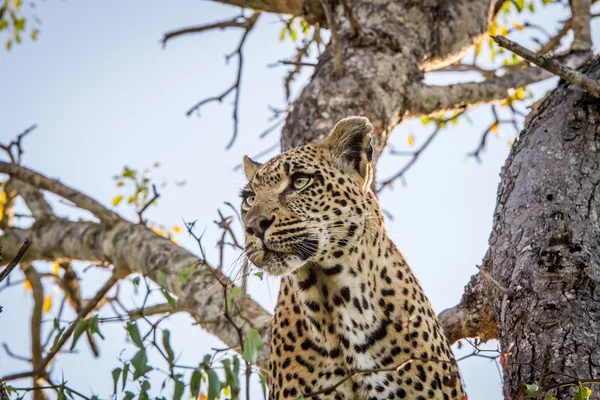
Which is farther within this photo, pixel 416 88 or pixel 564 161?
pixel 416 88

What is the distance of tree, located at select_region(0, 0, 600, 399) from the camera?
5402 mm

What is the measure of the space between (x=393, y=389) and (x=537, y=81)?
5.48 m

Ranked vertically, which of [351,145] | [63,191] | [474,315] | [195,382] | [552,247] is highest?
[63,191]

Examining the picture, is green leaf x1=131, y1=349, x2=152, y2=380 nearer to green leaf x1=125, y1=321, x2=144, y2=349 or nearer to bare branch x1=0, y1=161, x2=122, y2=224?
green leaf x1=125, y1=321, x2=144, y2=349

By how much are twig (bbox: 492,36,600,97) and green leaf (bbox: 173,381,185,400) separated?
118 inches

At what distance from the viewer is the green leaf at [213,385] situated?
4465mm

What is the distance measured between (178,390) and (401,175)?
5766 millimetres

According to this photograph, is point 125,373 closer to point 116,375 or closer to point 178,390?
point 116,375

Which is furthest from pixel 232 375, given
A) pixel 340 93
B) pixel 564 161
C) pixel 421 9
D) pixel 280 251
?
pixel 421 9

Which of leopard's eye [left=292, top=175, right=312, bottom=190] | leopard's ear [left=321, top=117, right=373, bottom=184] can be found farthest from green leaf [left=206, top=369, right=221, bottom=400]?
leopard's ear [left=321, top=117, right=373, bottom=184]

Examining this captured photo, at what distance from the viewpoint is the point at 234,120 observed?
919cm

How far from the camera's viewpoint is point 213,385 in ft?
14.7

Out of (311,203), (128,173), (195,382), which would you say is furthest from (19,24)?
(195,382)

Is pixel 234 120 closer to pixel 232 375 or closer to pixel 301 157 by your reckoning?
pixel 301 157
